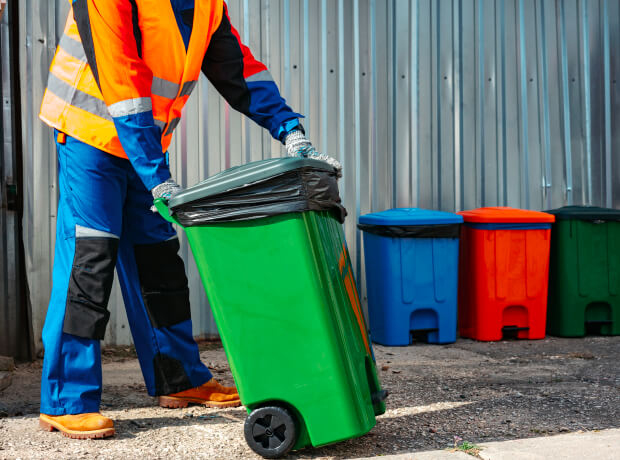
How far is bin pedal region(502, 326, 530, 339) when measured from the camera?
5208mm

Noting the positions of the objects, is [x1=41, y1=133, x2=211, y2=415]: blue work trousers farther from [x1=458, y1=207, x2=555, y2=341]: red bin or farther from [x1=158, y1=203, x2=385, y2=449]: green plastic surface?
[x1=458, y1=207, x2=555, y2=341]: red bin

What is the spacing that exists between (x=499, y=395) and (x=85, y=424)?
75.5 inches

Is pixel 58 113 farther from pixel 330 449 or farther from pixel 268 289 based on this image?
pixel 330 449

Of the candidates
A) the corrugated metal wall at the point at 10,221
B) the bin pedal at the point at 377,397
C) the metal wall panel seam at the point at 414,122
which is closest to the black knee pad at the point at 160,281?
the bin pedal at the point at 377,397

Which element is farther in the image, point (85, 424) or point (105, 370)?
point (105, 370)

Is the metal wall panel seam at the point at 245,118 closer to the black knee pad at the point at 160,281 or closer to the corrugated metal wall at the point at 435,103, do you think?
the corrugated metal wall at the point at 435,103

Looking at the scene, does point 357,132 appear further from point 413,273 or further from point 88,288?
point 88,288

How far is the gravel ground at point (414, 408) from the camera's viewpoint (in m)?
2.81

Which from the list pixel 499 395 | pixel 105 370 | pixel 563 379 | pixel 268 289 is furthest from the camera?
pixel 105 370

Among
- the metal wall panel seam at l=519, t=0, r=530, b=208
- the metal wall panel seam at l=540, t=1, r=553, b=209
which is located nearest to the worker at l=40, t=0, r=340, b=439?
the metal wall panel seam at l=519, t=0, r=530, b=208

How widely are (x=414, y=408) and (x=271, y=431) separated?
969 millimetres

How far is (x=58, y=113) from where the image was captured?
304 cm

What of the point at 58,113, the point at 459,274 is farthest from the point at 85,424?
the point at 459,274

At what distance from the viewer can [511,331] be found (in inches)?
209
